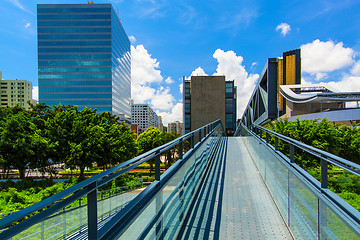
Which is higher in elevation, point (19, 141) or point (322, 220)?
A: point (322, 220)

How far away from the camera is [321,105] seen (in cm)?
3441

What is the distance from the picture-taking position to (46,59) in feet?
244

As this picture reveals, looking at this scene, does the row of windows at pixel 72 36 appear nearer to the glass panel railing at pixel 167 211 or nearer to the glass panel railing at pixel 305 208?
the glass panel railing at pixel 167 211

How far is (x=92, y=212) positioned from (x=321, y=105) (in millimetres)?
Answer: 42017

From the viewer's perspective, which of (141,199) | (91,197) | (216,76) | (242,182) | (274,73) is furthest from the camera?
(216,76)

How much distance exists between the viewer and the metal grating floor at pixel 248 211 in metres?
3.16

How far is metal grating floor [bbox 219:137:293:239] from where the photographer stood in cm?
316

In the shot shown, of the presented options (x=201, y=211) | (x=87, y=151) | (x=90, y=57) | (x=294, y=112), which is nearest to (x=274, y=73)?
(x=294, y=112)

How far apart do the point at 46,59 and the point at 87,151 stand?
245 feet

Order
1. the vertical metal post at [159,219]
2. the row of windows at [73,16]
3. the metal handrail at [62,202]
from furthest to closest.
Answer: the row of windows at [73,16] → the vertical metal post at [159,219] → the metal handrail at [62,202]

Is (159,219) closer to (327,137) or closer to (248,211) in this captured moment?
(248,211)

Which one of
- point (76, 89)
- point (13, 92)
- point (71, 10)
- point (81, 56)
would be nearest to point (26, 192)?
point (76, 89)

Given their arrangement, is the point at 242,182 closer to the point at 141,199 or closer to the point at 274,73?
the point at 141,199

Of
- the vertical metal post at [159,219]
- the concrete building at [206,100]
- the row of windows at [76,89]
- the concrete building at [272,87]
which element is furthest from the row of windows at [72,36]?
the vertical metal post at [159,219]
